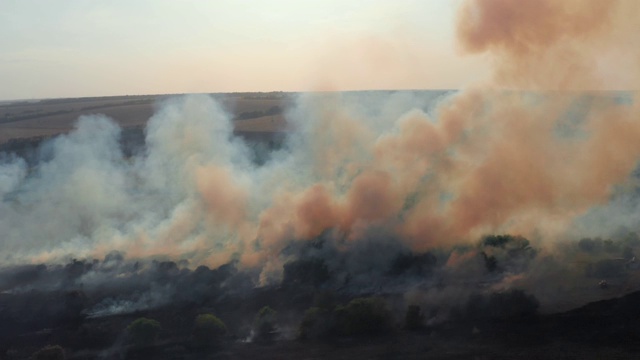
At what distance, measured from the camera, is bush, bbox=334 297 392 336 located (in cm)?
3444

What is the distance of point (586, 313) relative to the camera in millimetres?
34062

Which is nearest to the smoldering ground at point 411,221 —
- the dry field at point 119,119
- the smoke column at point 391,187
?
the smoke column at point 391,187

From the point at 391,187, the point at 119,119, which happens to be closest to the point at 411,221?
the point at 391,187

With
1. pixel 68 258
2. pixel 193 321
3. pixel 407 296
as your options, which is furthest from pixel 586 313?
pixel 68 258

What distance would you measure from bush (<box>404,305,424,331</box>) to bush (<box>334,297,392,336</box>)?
0.93m

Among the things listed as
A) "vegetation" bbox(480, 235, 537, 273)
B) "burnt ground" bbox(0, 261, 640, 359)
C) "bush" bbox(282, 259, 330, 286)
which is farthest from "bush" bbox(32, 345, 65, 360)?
"vegetation" bbox(480, 235, 537, 273)

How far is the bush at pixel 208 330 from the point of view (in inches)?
1377

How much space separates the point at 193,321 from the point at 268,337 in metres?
5.34

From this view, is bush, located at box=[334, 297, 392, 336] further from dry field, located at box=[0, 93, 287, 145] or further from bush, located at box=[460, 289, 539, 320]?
dry field, located at box=[0, 93, 287, 145]

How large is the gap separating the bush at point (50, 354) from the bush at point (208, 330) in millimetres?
6844

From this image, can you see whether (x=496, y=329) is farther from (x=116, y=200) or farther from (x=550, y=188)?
(x=116, y=200)

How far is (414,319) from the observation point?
3453 cm

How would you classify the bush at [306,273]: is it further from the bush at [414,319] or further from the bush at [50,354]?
the bush at [50,354]

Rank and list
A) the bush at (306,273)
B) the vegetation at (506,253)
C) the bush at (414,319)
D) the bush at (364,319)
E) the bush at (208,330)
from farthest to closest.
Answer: the bush at (306,273) → the vegetation at (506,253) → the bush at (208,330) → the bush at (364,319) → the bush at (414,319)
